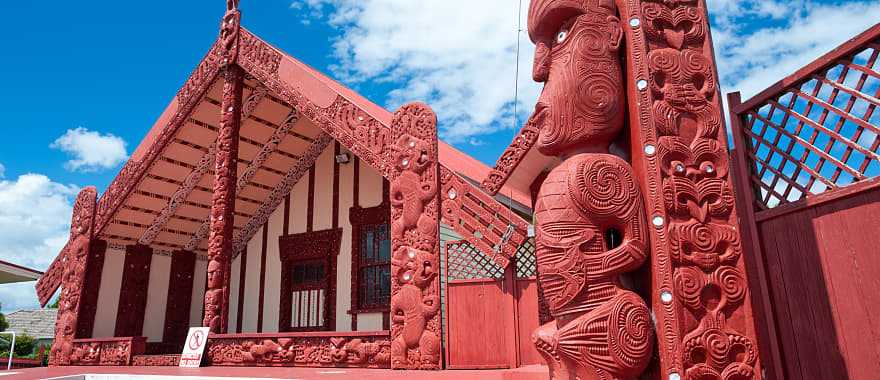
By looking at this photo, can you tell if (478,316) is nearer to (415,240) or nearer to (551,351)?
(415,240)

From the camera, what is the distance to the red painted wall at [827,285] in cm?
239

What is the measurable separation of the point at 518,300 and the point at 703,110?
3373 millimetres

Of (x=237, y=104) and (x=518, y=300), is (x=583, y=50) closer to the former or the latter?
(x=518, y=300)

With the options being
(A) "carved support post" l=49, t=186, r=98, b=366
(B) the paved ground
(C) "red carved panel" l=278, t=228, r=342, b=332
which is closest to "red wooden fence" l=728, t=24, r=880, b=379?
(B) the paved ground

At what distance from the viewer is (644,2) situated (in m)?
2.95

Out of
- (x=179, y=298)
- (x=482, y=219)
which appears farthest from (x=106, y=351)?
(x=482, y=219)

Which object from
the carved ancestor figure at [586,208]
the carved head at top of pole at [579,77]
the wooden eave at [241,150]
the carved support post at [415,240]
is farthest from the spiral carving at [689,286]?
the wooden eave at [241,150]

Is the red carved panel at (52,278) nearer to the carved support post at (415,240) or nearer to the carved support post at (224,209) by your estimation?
the carved support post at (224,209)

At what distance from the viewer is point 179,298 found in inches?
436

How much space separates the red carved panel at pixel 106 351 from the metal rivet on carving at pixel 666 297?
7.82 metres

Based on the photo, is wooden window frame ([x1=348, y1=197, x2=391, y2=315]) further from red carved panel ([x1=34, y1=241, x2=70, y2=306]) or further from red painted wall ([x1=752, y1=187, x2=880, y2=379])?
red painted wall ([x1=752, y1=187, x2=880, y2=379])

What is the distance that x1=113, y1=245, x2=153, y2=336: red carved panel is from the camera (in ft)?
33.1

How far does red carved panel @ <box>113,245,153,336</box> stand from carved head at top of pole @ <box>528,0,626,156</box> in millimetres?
9819

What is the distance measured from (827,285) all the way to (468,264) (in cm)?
389
